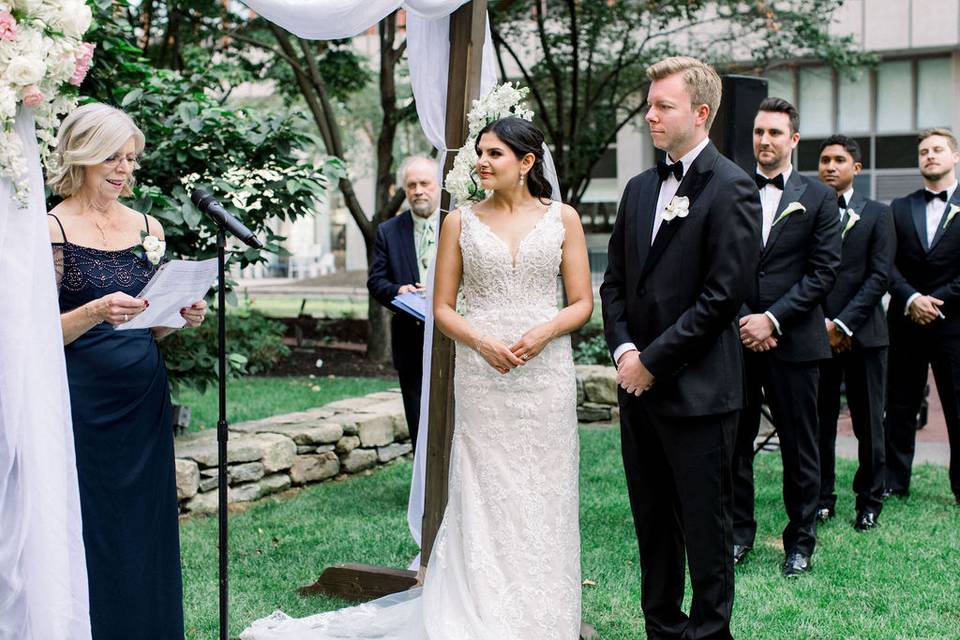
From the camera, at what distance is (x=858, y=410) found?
22.8 feet

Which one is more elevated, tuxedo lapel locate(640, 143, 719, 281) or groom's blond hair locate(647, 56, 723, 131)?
groom's blond hair locate(647, 56, 723, 131)

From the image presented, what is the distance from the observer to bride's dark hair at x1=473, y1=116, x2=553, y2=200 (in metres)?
4.40

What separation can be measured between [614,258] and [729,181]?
639mm

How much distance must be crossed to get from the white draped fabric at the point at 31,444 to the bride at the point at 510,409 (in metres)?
1.56

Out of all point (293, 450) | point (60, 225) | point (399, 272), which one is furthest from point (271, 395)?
point (60, 225)

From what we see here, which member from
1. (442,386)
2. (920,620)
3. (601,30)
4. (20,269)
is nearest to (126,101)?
(442,386)

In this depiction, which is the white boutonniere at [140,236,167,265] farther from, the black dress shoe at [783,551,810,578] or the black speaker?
the black speaker

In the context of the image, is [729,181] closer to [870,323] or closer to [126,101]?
[870,323]

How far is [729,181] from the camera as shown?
407 centimetres

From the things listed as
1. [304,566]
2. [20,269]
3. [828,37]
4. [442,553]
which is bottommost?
[304,566]

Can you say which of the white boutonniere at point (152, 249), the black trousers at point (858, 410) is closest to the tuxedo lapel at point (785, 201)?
the black trousers at point (858, 410)

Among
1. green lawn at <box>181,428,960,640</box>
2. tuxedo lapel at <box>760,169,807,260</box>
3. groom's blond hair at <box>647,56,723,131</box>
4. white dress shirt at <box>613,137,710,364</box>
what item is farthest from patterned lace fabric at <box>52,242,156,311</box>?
tuxedo lapel at <box>760,169,807,260</box>

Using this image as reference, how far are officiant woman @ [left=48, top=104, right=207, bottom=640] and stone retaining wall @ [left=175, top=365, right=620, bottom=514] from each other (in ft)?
9.17

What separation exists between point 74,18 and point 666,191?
7.45ft
